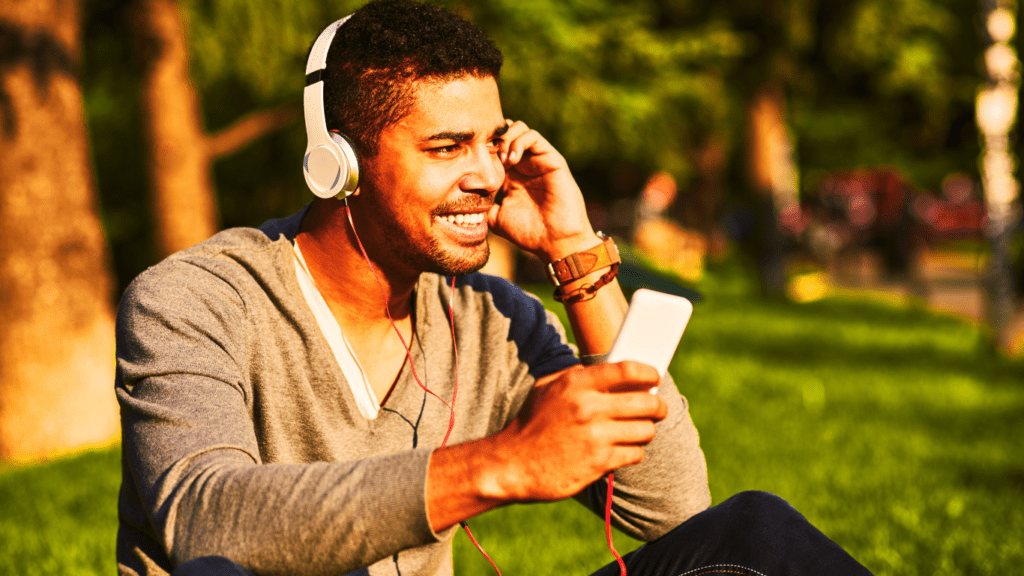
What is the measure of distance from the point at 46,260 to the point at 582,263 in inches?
213

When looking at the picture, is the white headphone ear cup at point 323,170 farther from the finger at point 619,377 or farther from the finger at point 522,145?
the finger at point 619,377

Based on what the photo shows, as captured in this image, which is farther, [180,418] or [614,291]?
[614,291]

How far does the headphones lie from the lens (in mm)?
2230

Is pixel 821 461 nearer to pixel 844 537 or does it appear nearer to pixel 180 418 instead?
pixel 844 537

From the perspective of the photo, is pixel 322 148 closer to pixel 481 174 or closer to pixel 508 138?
pixel 481 174

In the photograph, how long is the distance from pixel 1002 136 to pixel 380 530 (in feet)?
34.4

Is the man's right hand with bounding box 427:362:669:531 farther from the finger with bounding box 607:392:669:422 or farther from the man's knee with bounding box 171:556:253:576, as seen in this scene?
the man's knee with bounding box 171:556:253:576

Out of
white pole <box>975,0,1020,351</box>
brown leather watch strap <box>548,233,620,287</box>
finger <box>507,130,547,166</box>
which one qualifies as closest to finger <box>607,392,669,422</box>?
brown leather watch strap <box>548,233,620,287</box>

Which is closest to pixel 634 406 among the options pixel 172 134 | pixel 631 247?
pixel 172 134

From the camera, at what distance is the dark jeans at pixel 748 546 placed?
6.23ft

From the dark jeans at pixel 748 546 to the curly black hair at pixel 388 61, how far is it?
1.19 meters

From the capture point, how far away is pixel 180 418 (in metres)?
1.62

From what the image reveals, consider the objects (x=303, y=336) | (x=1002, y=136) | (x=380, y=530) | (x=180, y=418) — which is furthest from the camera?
(x=1002, y=136)

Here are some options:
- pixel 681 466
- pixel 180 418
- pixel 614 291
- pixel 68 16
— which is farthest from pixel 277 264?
pixel 68 16
